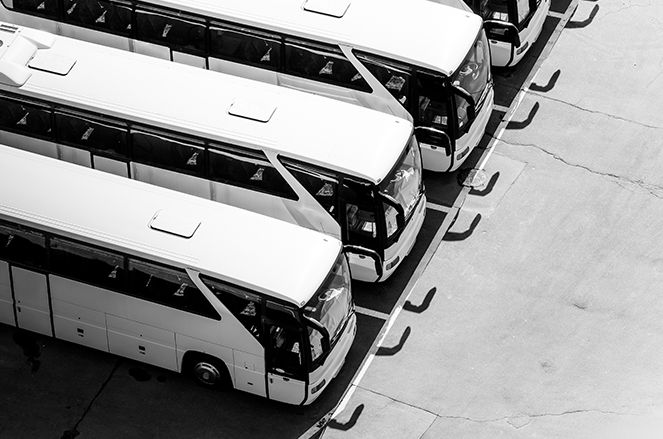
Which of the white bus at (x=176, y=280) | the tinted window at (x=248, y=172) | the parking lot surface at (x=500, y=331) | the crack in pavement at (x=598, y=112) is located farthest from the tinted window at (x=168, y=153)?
the crack in pavement at (x=598, y=112)

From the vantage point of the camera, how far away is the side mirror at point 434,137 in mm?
23375

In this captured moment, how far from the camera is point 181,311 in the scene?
19.8 metres

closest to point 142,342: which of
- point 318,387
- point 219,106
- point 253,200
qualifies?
point 318,387

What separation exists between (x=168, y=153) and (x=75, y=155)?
5.68 ft

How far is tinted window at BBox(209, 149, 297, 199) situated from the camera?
70.4ft

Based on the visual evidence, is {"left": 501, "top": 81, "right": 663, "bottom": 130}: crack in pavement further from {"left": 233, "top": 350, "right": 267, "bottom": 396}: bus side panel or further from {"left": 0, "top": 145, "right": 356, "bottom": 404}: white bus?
{"left": 233, "top": 350, "right": 267, "bottom": 396}: bus side panel

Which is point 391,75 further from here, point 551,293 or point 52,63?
point 52,63

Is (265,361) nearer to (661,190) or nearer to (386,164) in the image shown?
(386,164)

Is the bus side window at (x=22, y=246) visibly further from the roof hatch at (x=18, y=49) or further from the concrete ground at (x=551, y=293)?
the concrete ground at (x=551, y=293)

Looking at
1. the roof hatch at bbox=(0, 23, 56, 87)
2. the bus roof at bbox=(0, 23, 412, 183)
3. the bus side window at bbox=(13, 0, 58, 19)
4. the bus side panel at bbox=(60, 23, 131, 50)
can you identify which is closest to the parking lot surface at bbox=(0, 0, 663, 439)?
the bus roof at bbox=(0, 23, 412, 183)

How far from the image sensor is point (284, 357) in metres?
19.5

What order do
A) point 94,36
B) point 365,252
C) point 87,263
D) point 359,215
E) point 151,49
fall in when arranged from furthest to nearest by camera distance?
point 94,36, point 151,49, point 365,252, point 359,215, point 87,263

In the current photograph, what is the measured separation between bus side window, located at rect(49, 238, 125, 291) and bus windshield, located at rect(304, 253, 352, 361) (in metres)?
2.89

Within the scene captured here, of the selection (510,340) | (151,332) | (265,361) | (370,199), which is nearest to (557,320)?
(510,340)
